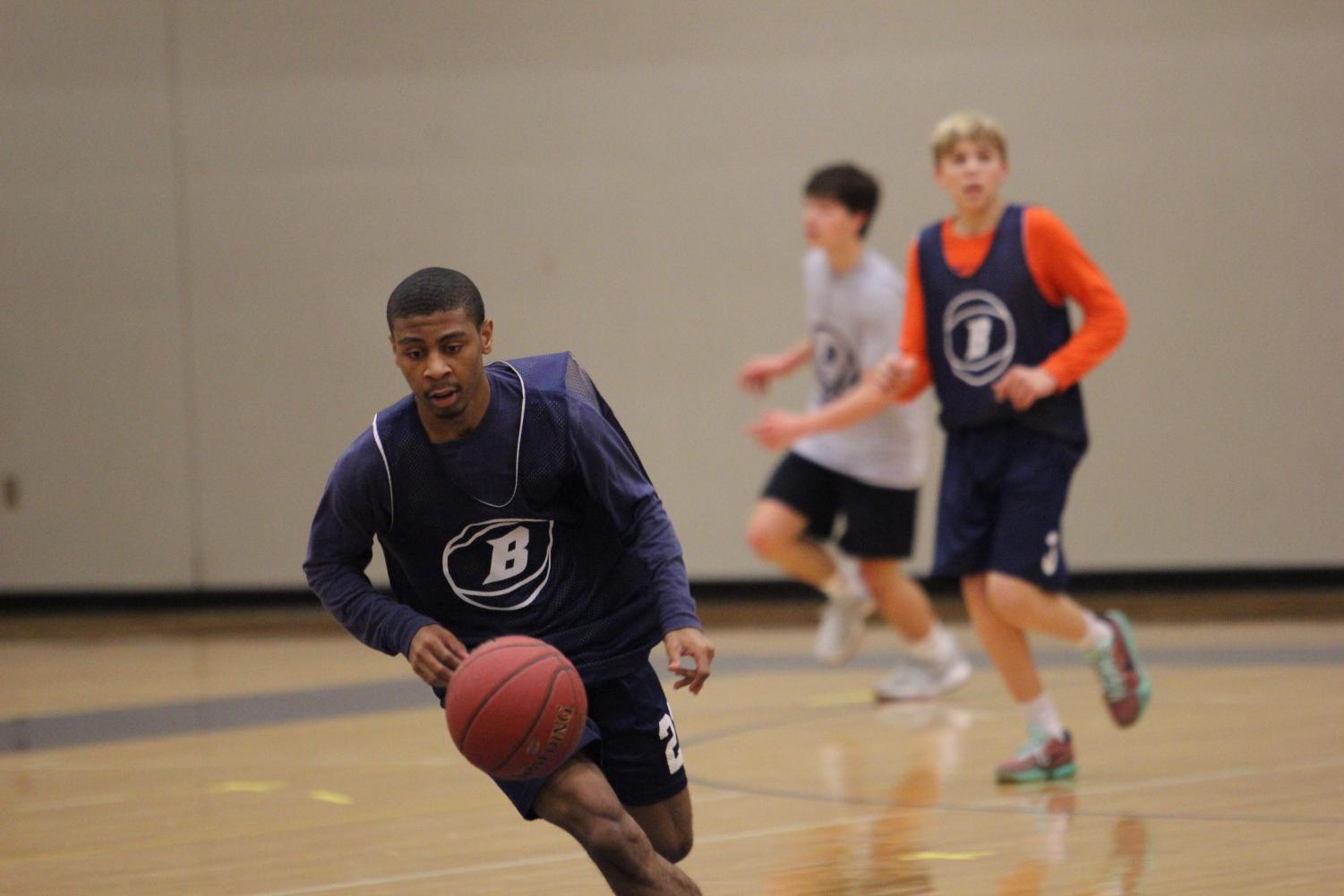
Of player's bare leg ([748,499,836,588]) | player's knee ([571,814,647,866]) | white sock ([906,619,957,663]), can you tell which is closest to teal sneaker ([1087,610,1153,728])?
white sock ([906,619,957,663])

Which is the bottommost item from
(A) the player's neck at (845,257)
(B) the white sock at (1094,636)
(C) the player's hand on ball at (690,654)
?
(B) the white sock at (1094,636)

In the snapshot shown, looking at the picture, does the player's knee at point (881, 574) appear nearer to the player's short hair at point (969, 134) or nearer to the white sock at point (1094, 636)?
the white sock at point (1094, 636)

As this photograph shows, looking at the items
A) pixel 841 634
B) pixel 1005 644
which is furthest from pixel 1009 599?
pixel 841 634

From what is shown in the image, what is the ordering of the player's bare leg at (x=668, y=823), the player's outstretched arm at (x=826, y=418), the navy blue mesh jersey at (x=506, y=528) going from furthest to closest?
the player's outstretched arm at (x=826, y=418)
the player's bare leg at (x=668, y=823)
the navy blue mesh jersey at (x=506, y=528)

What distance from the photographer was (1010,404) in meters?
5.27

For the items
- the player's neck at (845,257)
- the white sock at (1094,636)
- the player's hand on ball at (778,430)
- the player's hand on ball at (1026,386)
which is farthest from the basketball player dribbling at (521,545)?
the player's neck at (845,257)

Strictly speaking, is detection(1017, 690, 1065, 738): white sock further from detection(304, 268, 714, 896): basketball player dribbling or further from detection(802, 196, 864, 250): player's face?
detection(802, 196, 864, 250): player's face

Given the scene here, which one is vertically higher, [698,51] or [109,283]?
[698,51]

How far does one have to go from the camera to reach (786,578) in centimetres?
995

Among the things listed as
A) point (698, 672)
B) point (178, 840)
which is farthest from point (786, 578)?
point (698, 672)

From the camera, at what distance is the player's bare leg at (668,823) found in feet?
12.1

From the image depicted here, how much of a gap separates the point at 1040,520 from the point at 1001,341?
0.54m

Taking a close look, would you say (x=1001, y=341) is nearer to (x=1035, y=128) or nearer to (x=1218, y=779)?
(x=1218, y=779)

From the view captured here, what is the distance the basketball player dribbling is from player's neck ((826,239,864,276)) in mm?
3706
